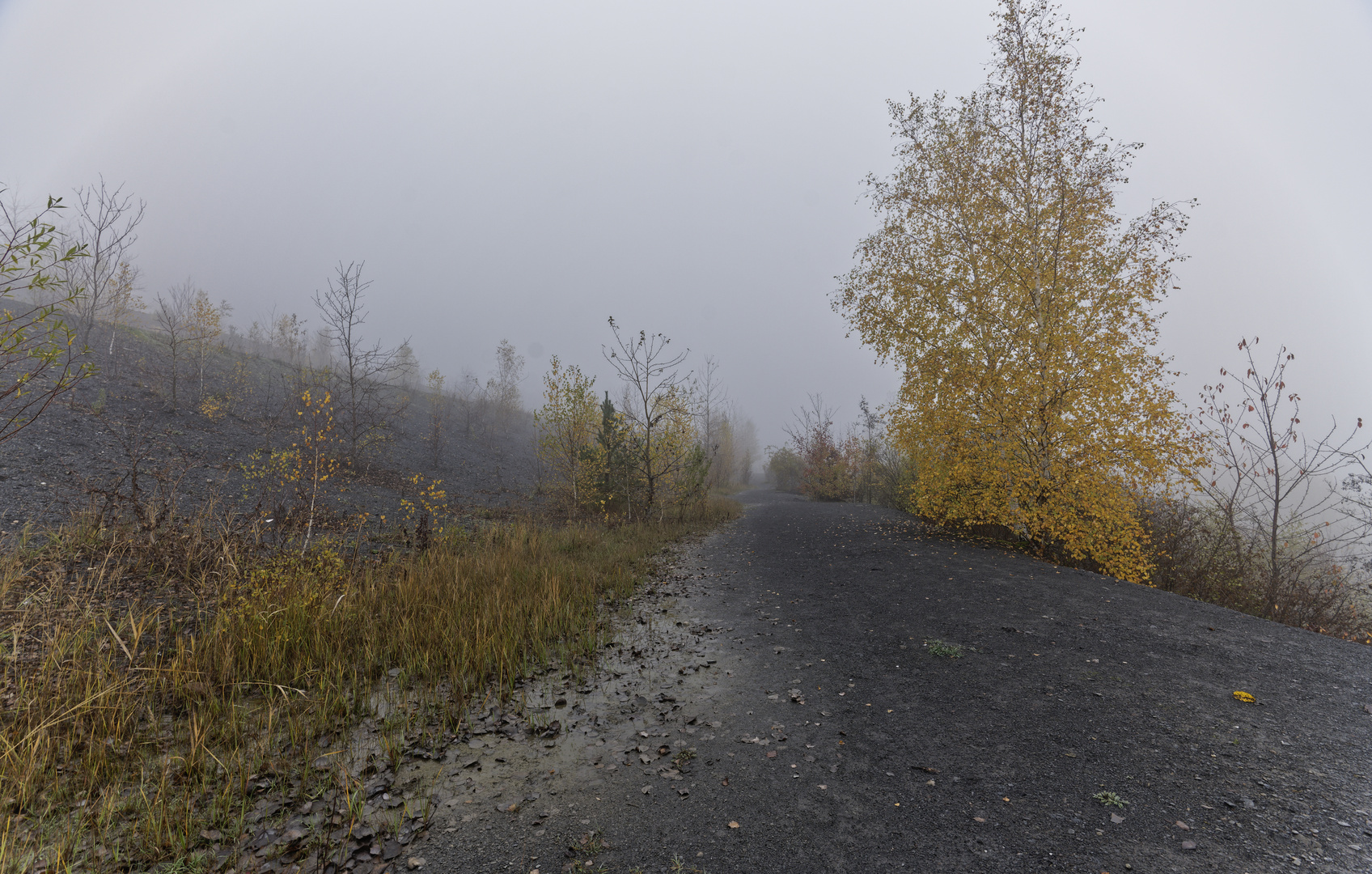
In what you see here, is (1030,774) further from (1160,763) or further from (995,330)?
(995,330)

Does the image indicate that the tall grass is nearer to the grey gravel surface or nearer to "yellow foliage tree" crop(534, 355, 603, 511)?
the grey gravel surface

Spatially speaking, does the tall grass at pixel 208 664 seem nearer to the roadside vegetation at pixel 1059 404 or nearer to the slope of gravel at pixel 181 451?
the slope of gravel at pixel 181 451

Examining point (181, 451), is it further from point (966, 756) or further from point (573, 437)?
point (966, 756)

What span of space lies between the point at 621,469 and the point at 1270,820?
48.7 ft

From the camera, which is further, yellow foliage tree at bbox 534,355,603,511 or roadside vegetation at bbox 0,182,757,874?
yellow foliage tree at bbox 534,355,603,511

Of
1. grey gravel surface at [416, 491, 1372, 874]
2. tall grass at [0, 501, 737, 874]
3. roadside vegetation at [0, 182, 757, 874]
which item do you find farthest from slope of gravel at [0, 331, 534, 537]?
grey gravel surface at [416, 491, 1372, 874]

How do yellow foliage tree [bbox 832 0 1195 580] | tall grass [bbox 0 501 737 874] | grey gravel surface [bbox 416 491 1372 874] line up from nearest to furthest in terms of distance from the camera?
1. grey gravel surface [bbox 416 491 1372 874]
2. tall grass [bbox 0 501 737 874]
3. yellow foliage tree [bbox 832 0 1195 580]

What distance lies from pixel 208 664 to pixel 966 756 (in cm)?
688

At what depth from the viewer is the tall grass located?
314cm

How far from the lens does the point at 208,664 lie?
4.59 m

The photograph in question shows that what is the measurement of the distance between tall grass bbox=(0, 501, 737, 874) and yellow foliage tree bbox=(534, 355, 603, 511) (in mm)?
7377

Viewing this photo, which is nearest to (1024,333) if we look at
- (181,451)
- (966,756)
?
(966,756)

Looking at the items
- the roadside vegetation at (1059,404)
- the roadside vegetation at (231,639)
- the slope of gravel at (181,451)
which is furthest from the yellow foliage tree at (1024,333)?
the slope of gravel at (181,451)

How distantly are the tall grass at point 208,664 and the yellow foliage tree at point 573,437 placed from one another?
7377mm
